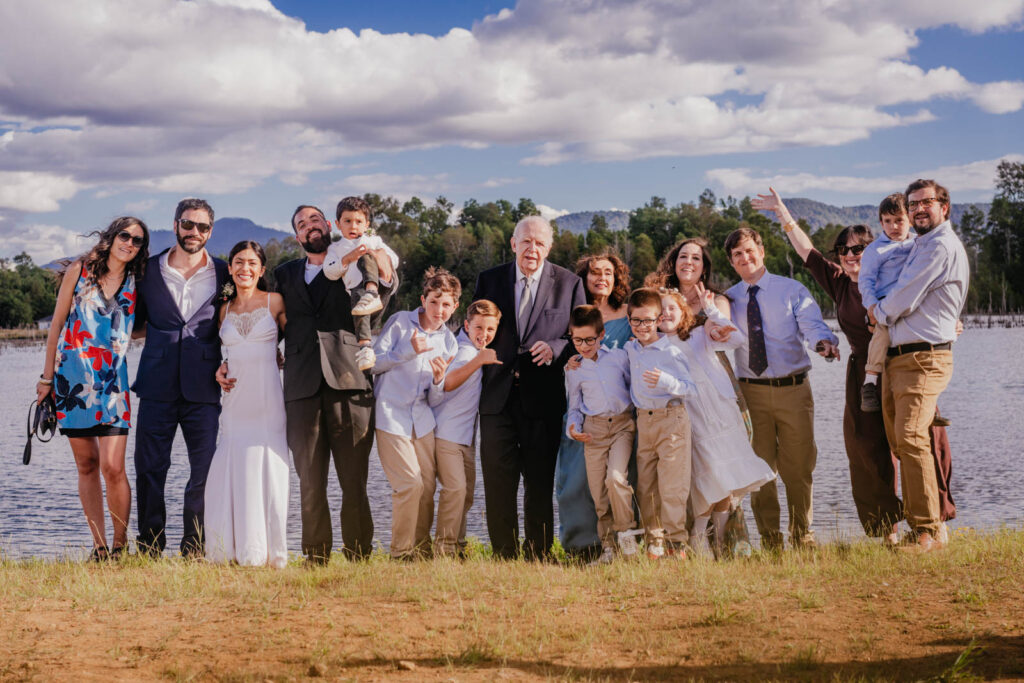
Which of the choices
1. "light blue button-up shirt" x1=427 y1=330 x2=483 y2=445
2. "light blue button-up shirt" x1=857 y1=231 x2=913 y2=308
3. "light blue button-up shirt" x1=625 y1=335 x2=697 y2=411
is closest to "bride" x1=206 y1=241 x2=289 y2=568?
"light blue button-up shirt" x1=427 y1=330 x2=483 y2=445

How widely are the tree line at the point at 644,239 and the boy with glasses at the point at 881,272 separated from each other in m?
60.4

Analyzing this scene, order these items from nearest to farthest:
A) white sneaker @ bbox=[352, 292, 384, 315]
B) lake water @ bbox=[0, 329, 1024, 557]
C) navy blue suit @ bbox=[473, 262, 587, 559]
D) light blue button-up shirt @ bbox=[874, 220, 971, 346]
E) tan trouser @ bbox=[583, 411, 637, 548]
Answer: white sneaker @ bbox=[352, 292, 384, 315] < light blue button-up shirt @ bbox=[874, 220, 971, 346] < tan trouser @ bbox=[583, 411, 637, 548] < navy blue suit @ bbox=[473, 262, 587, 559] < lake water @ bbox=[0, 329, 1024, 557]

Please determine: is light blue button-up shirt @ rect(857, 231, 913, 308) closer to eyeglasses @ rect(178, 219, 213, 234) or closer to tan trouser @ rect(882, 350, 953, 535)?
tan trouser @ rect(882, 350, 953, 535)

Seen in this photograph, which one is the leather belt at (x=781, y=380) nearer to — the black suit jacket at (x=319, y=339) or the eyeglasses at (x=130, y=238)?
the black suit jacket at (x=319, y=339)

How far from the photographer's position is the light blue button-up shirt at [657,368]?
695 centimetres

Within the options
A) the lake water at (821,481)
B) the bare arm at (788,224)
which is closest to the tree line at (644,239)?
the lake water at (821,481)

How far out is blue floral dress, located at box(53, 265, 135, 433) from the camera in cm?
727

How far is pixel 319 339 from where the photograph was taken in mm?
7027

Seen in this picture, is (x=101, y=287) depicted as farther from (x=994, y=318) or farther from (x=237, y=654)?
(x=994, y=318)

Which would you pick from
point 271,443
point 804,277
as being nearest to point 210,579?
point 271,443

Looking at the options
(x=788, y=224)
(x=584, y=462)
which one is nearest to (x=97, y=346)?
→ (x=584, y=462)

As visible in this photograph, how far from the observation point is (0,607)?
6.24 m

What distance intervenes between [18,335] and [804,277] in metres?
95.7

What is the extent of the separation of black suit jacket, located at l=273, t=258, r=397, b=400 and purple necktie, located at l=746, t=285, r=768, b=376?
284 cm
